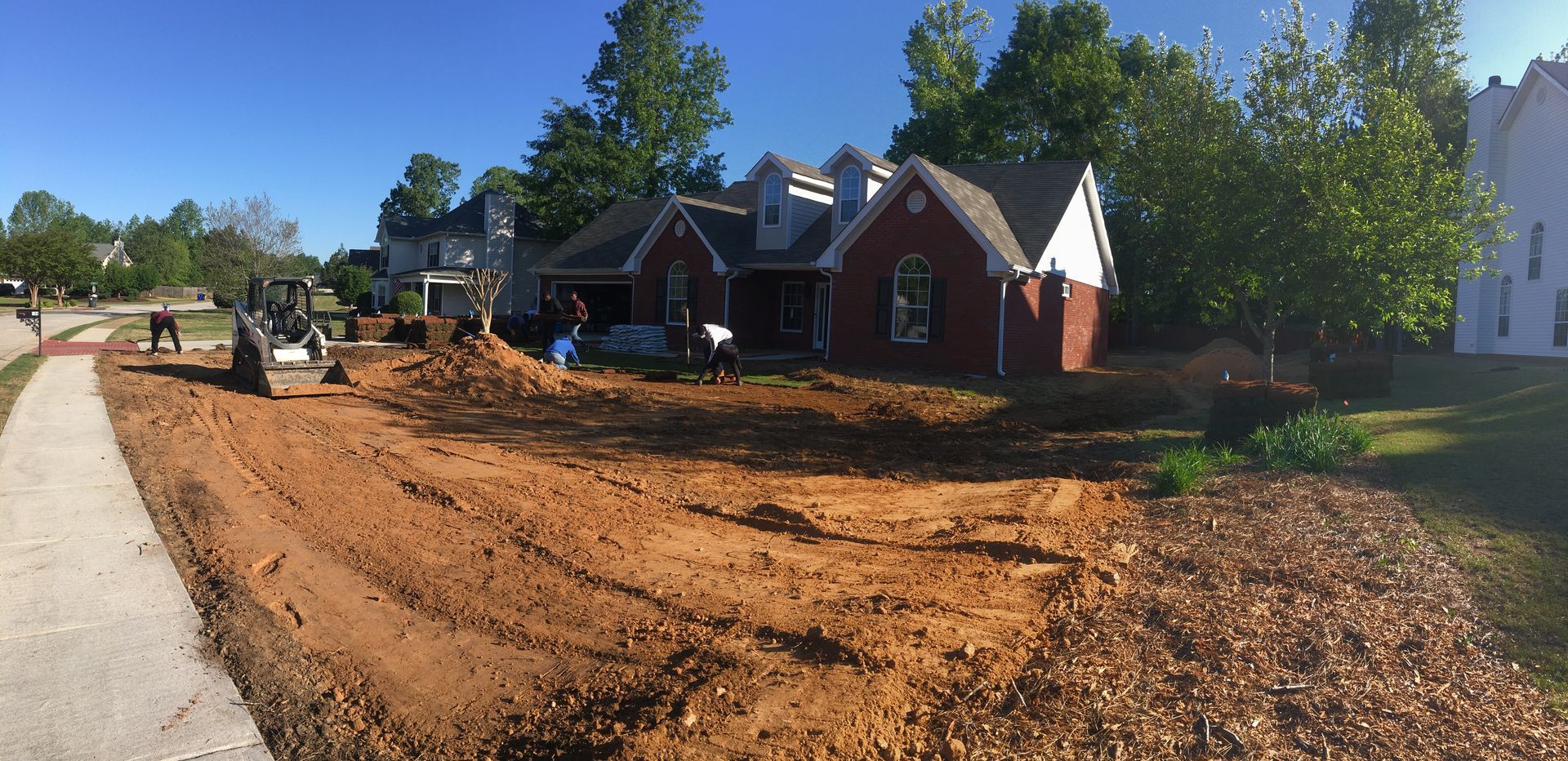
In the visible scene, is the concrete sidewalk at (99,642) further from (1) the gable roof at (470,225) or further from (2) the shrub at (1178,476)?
(1) the gable roof at (470,225)

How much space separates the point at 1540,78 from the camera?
23.5m

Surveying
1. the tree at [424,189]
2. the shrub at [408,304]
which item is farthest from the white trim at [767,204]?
the tree at [424,189]

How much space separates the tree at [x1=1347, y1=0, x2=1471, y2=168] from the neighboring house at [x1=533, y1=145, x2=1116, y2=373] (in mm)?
15924

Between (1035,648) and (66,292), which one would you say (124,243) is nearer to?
(66,292)

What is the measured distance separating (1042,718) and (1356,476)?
6.42 m

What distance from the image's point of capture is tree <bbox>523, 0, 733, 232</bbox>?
4197 centimetres

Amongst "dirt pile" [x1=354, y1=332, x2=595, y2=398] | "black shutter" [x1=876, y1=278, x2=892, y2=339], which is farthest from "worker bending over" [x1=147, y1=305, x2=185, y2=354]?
"black shutter" [x1=876, y1=278, x2=892, y2=339]

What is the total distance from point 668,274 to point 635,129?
17.9 metres

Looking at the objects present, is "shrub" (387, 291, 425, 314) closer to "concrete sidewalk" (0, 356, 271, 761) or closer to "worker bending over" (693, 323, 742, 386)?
"worker bending over" (693, 323, 742, 386)

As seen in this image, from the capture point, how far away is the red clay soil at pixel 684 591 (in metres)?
4.00

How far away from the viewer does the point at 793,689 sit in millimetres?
4254

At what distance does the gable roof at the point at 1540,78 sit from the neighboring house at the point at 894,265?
11.2m

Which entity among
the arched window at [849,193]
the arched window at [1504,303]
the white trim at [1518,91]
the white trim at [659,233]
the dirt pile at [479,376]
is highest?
the white trim at [1518,91]

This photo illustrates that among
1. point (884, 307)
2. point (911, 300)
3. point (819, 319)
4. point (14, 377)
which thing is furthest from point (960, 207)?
point (14, 377)
